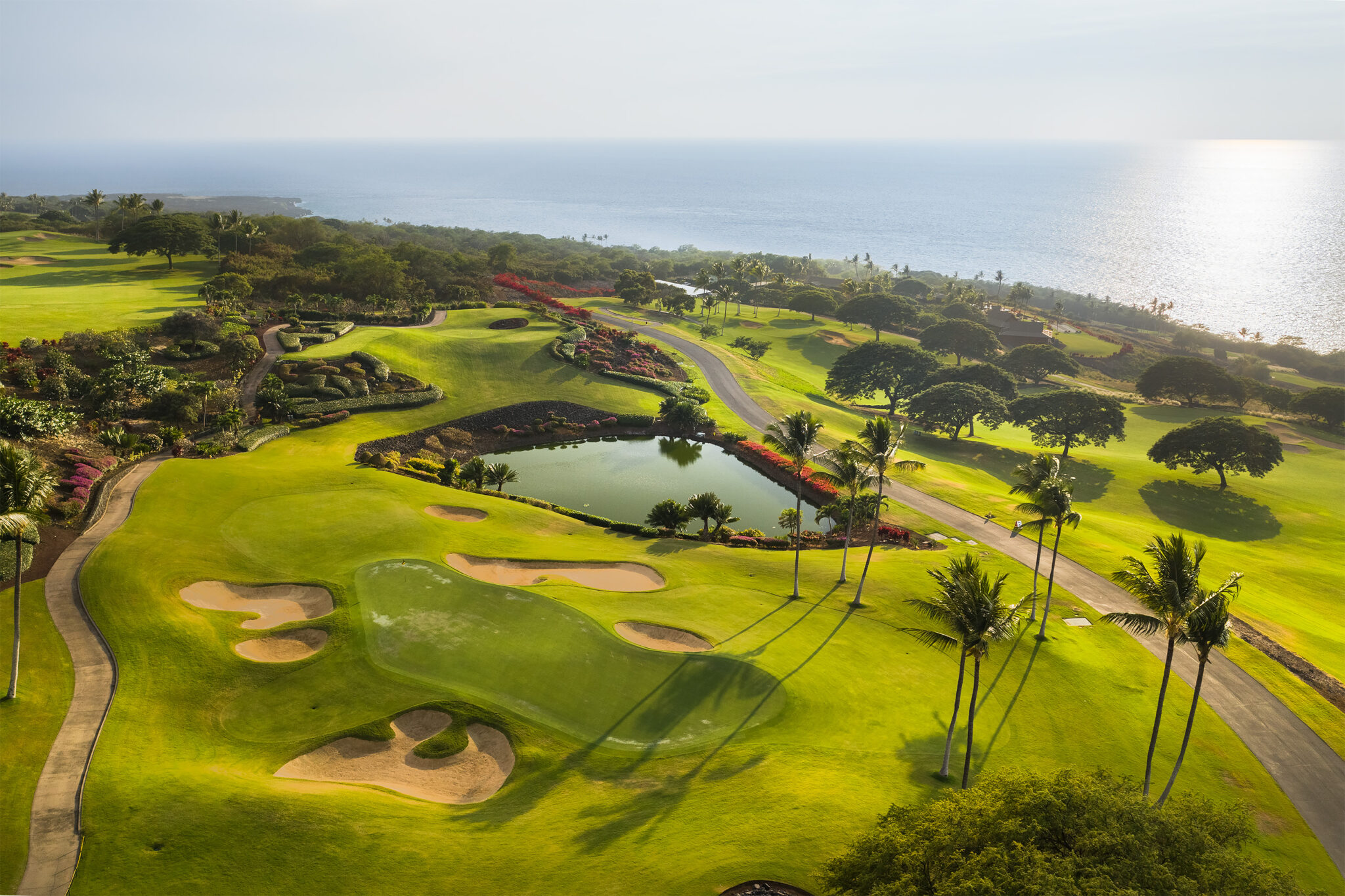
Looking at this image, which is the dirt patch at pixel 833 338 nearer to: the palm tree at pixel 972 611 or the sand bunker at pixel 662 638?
the sand bunker at pixel 662 638

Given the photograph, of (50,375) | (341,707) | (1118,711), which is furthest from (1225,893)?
(50,375)

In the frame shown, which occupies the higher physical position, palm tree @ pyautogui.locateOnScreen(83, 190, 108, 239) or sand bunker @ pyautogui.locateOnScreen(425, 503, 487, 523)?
palm tree @ pyautogui.locateOnScreen(83, 190, 108, 239)

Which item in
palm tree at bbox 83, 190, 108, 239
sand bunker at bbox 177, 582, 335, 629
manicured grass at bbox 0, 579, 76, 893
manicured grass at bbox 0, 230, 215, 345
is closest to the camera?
manicured grass at bbox 0, 579, 76, 893

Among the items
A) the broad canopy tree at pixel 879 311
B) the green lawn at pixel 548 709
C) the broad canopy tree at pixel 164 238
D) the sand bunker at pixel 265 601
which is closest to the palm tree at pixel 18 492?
the green lawn at pixel 548 709

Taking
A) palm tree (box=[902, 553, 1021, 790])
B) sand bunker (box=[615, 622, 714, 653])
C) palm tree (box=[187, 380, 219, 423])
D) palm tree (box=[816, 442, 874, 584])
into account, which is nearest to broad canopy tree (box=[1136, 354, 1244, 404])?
palm tree (box=[816, 442, 874, 584])

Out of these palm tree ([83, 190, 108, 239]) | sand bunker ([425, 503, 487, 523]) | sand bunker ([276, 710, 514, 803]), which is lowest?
sand bunker ([276, 710, 514, 803])

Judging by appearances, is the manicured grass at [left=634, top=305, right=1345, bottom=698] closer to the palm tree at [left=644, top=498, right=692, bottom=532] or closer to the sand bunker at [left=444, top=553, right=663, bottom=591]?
the palm tree at [left=644, top=498, right=692, bottom=532]

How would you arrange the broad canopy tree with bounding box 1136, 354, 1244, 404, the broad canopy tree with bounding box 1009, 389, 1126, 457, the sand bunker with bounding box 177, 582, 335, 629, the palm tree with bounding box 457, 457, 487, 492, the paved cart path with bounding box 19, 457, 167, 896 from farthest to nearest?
the broad canopy tree with bounding box 1136, 354, 1244, 404 < the broad canopy tree with bounding box 1009, 389, 1126, 457 < the palm tree with bounding box 457, 457, 487, 492 < the sand bunker with bounding box 177, 582, 335, 629 < the paved cart path with bounding box 19, 457, 167, 896

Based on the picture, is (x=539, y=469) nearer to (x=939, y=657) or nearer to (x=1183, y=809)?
(x=939, y=657)
